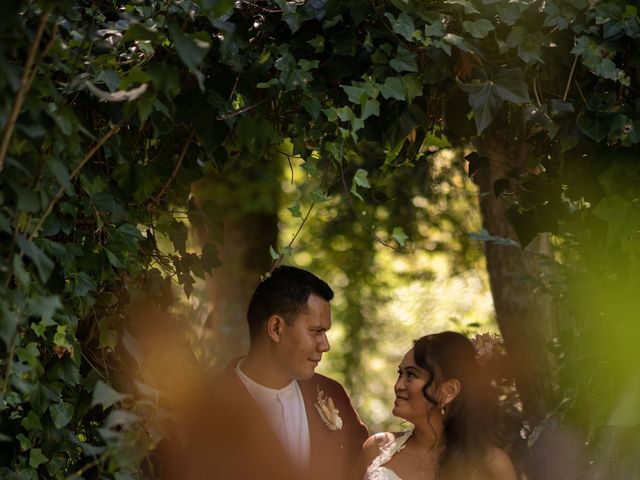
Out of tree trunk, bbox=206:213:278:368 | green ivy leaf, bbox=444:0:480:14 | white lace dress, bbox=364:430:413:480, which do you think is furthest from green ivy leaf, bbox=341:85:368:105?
tree trunk, bbox=206:213:278:368

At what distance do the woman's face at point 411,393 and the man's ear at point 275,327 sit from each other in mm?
559

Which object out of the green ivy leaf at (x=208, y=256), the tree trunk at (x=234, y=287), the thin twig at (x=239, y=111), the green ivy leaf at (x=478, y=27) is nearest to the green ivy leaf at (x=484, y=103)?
the green ivy leaf at (x=478, y=27)

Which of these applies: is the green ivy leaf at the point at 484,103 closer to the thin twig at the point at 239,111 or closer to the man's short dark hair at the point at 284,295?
the thin twig at the point at 239,111

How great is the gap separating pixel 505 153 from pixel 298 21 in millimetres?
2247

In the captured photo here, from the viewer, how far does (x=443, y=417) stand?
166 inches

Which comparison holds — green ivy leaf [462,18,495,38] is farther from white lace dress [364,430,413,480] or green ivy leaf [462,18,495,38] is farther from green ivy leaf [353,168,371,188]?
white lace dress [364,430,413,480]

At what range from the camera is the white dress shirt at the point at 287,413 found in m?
4.08

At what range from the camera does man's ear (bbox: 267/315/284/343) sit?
13.4ft

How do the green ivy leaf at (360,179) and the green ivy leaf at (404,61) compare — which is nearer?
the green ivy leaf at (404,61)

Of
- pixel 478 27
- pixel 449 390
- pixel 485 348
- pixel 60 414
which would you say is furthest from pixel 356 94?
pixel 485 348

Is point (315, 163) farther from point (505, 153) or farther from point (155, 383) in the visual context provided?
point (505, 153)

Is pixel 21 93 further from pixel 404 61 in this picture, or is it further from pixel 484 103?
pixel 484 103

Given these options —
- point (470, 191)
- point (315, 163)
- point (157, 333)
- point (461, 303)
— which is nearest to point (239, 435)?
point (157, 333)

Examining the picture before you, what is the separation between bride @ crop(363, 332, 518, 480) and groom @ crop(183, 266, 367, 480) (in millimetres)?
287
